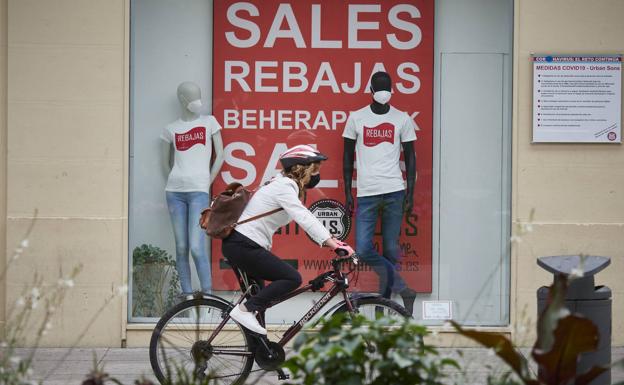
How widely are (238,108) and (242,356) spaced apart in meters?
2.98

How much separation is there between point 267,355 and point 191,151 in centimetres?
290

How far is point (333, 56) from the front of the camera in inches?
385

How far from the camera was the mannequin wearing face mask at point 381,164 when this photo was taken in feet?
32.0

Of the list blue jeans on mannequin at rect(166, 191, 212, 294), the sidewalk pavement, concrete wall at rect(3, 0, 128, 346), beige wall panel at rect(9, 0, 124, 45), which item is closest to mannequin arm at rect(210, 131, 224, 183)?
blue jeans on mannequin at rect(166, 191, 212, 294)

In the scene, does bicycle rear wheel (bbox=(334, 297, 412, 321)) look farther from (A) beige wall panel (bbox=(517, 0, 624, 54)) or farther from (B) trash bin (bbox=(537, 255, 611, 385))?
(A) beige wall panel (bbox=(517, 0, 624, 54))

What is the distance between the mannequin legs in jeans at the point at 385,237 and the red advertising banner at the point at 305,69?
33 centimetres

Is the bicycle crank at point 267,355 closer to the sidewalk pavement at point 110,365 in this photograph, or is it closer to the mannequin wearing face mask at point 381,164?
the sidewalk pavement at point 110,365

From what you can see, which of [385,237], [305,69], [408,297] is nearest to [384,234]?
[385,237]

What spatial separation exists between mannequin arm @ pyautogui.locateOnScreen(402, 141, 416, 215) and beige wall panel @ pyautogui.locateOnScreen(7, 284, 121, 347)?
2.73 metres

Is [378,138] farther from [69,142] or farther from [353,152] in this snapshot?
[69,142]

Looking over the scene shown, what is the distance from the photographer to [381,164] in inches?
385

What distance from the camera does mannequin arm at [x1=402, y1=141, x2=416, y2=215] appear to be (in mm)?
9781

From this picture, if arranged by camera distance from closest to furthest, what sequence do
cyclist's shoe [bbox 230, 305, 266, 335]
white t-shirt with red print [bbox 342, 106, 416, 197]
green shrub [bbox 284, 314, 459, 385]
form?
green shrub [bbox 284, 314, 459, 385]
cyclist's shoe [bbox 230, 305, 266, 335]
white t-shirt with red print [bbox 342, 106, 416, 197]

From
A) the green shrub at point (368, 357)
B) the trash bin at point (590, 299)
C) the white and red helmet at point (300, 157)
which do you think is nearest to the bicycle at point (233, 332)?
the white and red helmet at point (300, 157)
